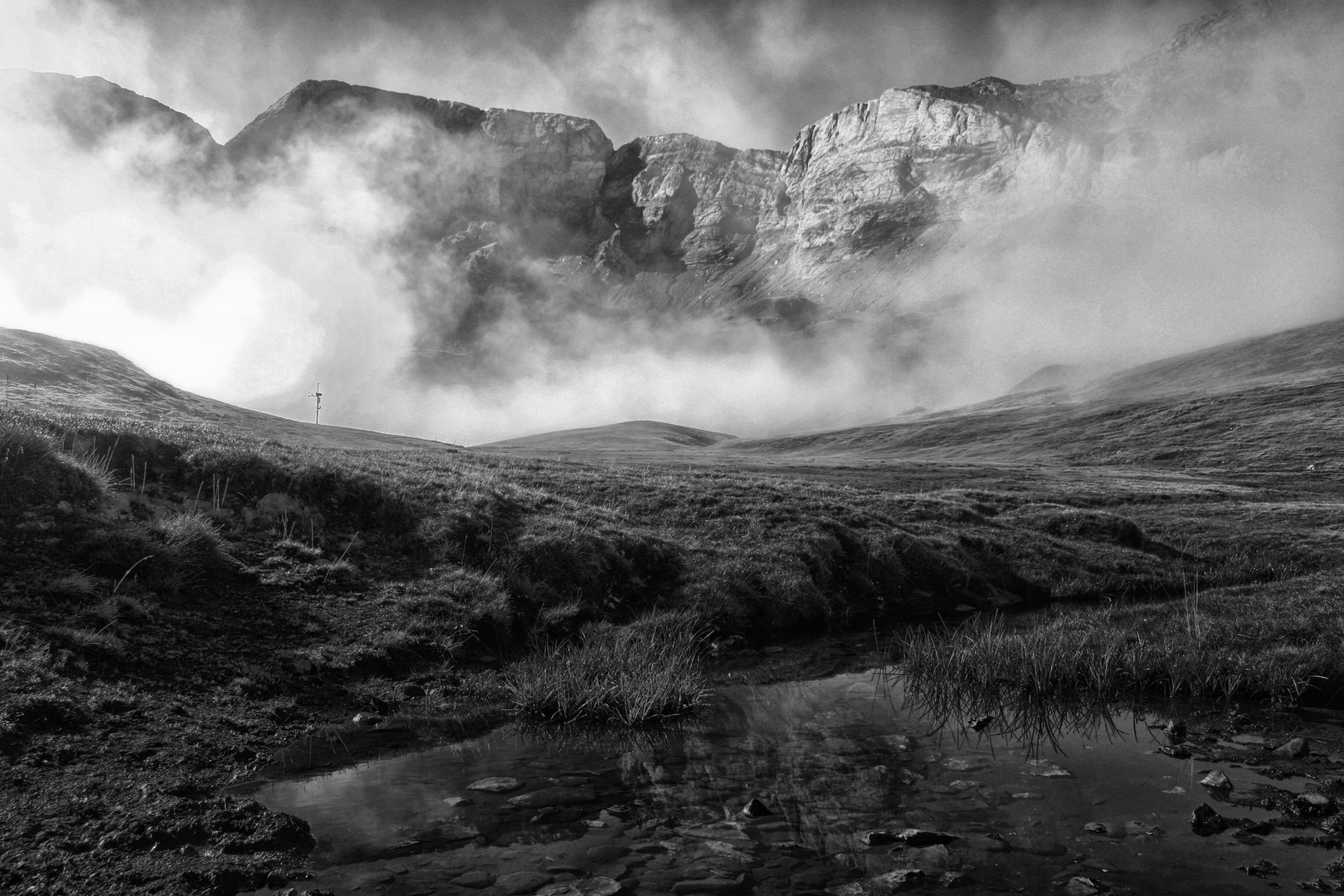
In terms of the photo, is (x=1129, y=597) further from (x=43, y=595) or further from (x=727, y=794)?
(x=43, y=595)

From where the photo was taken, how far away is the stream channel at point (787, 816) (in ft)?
29.7

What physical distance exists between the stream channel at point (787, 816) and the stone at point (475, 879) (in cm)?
3

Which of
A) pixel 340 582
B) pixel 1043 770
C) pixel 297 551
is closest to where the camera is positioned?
pixel 1043 770

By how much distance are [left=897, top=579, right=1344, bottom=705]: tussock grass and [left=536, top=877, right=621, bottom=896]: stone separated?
1013cm

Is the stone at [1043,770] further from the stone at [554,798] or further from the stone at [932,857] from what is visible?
the stone at [554,798]

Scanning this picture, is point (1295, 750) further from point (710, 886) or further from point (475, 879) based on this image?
point (475, 879)

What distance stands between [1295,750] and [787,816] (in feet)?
28.8

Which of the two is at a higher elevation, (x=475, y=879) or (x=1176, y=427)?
(x=1176, y=427)

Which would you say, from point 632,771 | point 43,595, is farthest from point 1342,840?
point 43,595

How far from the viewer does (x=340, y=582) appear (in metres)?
20.4

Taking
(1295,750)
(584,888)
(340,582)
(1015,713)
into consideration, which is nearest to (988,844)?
(584,888)

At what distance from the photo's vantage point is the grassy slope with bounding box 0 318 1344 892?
420 inches

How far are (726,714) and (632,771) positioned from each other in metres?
3.95

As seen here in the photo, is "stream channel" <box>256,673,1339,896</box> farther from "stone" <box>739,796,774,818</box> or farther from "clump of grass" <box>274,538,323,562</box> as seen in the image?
"clump of grass" <box>274,538,323,562</box>
